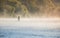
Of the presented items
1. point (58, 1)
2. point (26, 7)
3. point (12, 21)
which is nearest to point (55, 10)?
point (58, 1)

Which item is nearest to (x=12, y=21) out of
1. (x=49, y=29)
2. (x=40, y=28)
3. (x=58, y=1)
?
(x=40, y=28)

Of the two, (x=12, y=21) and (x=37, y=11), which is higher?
(x=37, y=11)

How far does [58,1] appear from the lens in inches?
111

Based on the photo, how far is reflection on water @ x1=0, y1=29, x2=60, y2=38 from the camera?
2719 mm

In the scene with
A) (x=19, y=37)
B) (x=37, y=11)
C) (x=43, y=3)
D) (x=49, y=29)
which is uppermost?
(x=43, y=3)

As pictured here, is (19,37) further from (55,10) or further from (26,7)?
(55,10)

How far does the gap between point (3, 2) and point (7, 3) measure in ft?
0.30

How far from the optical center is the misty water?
107 inches

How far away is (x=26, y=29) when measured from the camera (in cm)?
277

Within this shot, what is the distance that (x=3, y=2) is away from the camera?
2.86 meters

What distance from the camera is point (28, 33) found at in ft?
9.00

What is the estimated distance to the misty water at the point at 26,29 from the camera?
2727 mm

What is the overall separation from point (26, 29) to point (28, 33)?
10cm

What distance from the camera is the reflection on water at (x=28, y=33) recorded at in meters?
2.72
